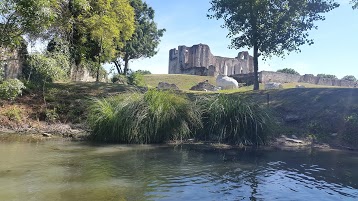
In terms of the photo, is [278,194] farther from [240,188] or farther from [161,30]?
[161,30]

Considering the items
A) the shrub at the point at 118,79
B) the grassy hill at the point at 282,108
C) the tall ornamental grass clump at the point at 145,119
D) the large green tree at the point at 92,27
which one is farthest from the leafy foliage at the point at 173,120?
the shrub at the point at 118,79

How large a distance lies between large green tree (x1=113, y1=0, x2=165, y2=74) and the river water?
28.3 metres

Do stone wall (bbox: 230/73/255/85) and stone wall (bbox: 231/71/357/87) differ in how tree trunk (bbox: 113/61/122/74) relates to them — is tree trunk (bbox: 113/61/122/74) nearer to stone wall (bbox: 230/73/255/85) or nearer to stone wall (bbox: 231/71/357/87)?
stone wall (bbox: 231/71/357/87)

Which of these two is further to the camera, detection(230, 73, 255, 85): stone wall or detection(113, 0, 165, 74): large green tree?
detection(230, 73, 255, 85): stone wall

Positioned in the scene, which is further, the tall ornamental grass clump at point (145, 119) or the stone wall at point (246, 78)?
the stone wall at point (246, 78)

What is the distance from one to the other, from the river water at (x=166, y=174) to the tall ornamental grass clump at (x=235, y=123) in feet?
5.87

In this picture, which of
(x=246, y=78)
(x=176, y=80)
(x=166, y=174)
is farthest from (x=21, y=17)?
(x=246, y=78)

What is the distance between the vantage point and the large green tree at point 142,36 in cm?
3878

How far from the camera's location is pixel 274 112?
53.7 feet

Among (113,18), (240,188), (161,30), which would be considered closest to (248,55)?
(161,30)

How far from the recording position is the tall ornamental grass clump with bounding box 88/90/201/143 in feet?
41.1

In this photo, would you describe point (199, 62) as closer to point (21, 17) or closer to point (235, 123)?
point (235, 123)

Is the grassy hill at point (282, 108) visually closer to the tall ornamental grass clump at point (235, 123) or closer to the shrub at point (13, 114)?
the shrub at point (13, 114)

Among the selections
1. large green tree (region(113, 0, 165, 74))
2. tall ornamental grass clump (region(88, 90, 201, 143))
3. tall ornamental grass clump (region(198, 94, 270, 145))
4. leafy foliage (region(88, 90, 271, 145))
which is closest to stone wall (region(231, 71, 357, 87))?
large green tree (region(113, 0, 165, 74))
